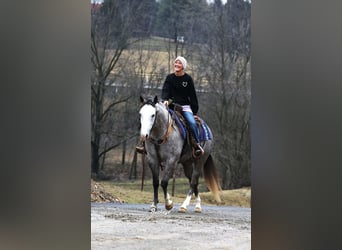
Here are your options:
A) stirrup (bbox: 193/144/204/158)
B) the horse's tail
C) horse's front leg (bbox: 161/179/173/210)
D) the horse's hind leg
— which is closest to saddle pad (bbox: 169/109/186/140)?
stirrup (bbox: 193/144/204/158)

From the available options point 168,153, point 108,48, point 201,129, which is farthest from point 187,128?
point 108,48

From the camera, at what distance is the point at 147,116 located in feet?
23.7

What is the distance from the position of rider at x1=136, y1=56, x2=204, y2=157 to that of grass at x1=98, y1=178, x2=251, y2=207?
473 millimetres

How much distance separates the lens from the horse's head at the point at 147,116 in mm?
7238

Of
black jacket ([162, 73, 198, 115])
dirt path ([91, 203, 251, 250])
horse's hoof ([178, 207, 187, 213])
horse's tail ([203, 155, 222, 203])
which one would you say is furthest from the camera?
horse's tail ([203, 155, 222, 203])

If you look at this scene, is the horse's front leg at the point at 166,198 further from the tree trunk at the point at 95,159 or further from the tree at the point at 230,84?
the tree trunk at the point at 95,159

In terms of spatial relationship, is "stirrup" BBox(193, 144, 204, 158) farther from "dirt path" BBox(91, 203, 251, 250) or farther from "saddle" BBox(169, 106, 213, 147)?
"dirt path" BBox(91, 203, 251, 250)

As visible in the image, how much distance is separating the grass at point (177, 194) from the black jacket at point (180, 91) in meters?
1.01

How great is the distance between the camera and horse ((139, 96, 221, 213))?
7.28 meters

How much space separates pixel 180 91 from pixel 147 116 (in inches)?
26.6

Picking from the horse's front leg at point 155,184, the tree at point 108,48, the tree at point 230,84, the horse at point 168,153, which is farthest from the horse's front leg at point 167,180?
the tree at point 108,48
